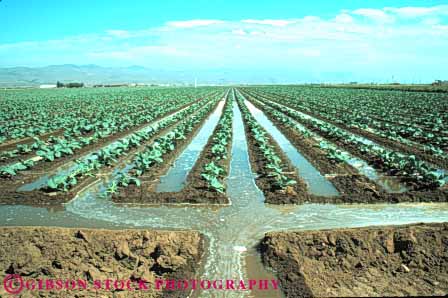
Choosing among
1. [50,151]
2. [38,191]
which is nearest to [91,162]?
[38,191]

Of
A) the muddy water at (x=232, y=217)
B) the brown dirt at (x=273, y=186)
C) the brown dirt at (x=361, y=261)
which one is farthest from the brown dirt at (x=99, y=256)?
the brown dirt at (x=273, y=186)

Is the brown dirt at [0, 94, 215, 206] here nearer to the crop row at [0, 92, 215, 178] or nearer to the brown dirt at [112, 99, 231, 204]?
the crop row at [0, 92, 215, 178]

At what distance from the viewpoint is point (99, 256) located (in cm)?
484

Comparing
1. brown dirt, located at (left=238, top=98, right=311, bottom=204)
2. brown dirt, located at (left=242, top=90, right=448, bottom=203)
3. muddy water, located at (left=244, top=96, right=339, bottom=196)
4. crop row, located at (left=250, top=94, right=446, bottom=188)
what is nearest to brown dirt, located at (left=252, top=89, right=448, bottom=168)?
crop row, located at (left=250, top=94, right=446, bottom=188)

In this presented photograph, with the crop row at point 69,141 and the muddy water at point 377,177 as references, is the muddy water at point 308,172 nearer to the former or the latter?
the muddy water at point 377,177

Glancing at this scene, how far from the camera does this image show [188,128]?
1684cm

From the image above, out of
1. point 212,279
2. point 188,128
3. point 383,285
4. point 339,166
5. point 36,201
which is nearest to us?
point 383,285

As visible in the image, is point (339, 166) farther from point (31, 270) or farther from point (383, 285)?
point (31, 270)

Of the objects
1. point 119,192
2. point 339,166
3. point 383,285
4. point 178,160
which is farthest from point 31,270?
point 339,166

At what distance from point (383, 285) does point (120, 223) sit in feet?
14.3

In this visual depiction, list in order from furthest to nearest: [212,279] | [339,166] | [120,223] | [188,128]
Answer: [188,128] → [339,166] → [120,223] → [212,279]

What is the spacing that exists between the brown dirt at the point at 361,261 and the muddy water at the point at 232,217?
0.67 m

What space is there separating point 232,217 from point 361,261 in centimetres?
259

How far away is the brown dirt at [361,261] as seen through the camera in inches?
165
